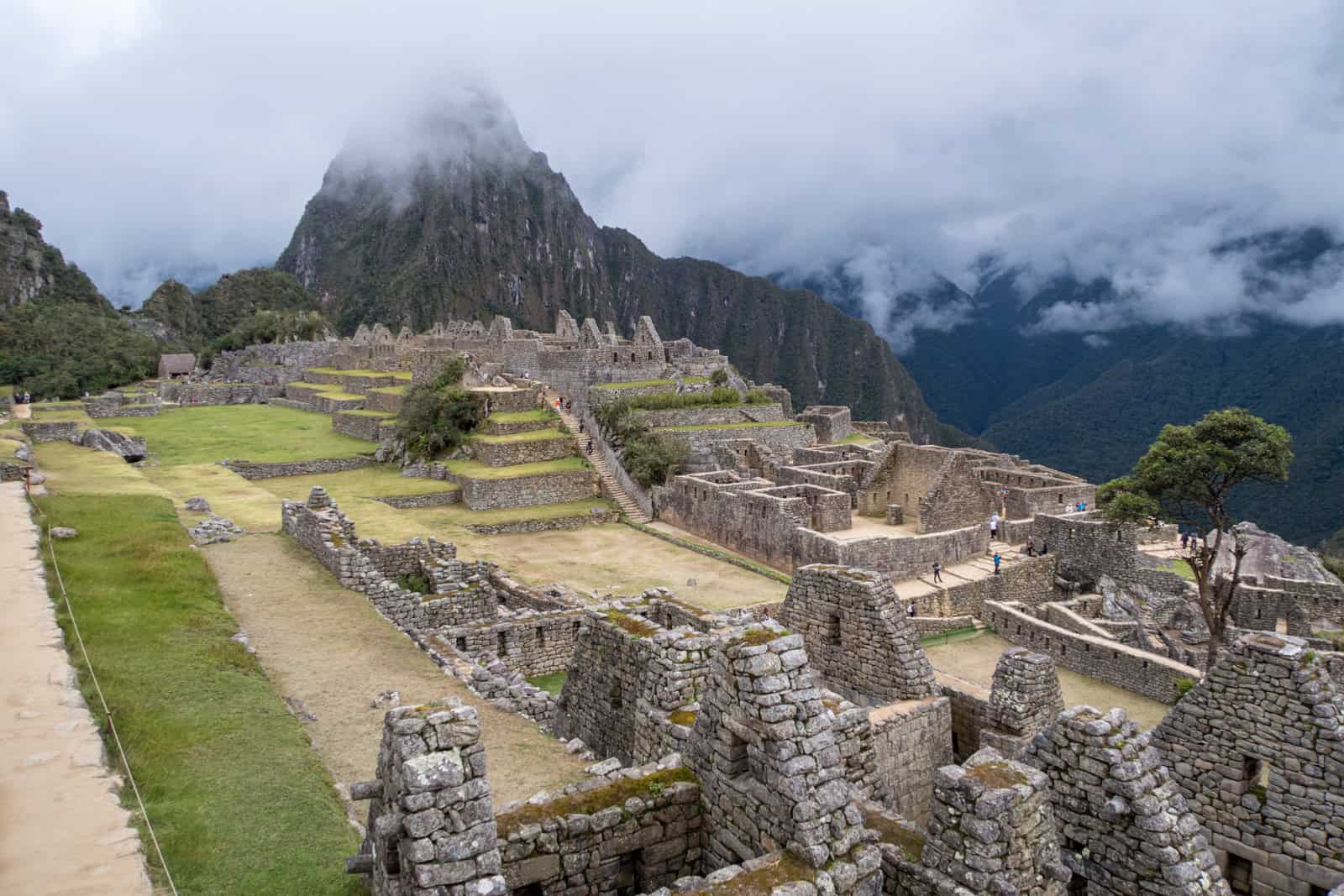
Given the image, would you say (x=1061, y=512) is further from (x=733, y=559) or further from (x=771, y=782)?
(x=771, y=782)

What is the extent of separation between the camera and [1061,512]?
74.2 ft

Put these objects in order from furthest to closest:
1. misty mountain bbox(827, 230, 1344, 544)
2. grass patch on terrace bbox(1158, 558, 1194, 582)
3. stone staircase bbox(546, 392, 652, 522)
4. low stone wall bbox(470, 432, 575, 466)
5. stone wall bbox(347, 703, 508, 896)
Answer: misty mountain bbox(827, 230, 1344, 544), low stone wall bbox(470, 432, 575, 466), stone staircase bbox(546, 392, 652, 522), grass patch on terrace bbox(1158, 558, 1194, 582), stone wall bbox(347, 703, 508, 896)

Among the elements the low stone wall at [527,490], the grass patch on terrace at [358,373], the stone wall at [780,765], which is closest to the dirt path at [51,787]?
the stone wall at [780,765]

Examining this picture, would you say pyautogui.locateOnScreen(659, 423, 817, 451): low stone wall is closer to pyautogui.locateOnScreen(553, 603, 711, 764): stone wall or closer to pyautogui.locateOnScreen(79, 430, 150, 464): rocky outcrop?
pyautogui.locateOnScreen(79, 430, 150, 464): rocky outcrop

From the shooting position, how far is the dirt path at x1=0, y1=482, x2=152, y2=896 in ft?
13.7

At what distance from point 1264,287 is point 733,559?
52155 mm

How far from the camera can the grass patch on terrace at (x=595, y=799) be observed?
3.81 metres

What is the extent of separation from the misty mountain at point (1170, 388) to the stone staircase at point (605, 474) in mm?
30028

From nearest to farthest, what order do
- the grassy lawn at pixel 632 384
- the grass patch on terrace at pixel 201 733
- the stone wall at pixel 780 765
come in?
the stone wall at pixel 780 765, the grass patch on terrace at pixel 201 733, the grassy lawn at pixel 632 384

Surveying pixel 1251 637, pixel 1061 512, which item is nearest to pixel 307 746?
pixel 1251 637

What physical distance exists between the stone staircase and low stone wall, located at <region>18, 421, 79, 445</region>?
609 inches

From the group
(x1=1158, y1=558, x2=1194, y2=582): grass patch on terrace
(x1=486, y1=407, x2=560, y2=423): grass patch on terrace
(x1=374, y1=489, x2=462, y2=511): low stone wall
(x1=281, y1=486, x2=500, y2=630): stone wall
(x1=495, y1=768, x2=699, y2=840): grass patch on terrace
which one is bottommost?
(x1=1158, y1=558, x2=1194, y2=582): grass patch on terrace

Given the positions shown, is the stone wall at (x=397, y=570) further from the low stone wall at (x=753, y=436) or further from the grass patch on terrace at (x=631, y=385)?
the grass patch on terrace at (x=631, y=385)

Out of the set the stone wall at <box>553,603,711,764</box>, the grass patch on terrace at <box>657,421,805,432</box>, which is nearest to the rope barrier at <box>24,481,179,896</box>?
the stone wall at <box>553,603,711,764</box>
